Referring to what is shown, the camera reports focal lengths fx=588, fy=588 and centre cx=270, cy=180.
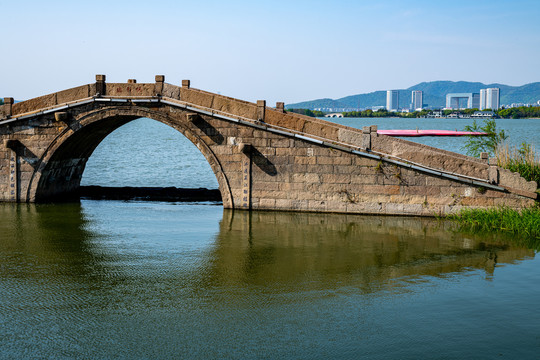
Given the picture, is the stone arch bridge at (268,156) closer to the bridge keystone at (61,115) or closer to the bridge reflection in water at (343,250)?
the bridge keystone at (61,115)

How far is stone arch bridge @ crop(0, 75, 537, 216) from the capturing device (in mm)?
16734

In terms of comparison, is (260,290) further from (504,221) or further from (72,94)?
(72,94)

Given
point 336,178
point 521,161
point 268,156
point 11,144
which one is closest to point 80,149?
point 11,144

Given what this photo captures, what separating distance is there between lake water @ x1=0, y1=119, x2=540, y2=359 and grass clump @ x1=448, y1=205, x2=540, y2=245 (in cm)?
53

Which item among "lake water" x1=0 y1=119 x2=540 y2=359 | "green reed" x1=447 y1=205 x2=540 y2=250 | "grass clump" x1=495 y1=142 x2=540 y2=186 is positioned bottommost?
"lake water" x1=0 y1=119 x2=540 y2=359

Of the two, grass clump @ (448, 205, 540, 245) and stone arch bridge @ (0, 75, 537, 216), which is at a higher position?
stone arch bridge @ (0, 75, 537, 216)

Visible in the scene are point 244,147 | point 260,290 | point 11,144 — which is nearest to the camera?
point 260,290

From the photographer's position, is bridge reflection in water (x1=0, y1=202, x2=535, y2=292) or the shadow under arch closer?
bridge reflection in water (x1=0, y1=202, x2=535, y2=292)

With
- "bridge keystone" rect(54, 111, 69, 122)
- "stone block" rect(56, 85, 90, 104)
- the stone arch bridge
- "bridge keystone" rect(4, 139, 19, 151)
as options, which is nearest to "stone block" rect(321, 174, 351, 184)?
the stone arch bridge

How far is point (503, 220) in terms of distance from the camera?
16.0 metres

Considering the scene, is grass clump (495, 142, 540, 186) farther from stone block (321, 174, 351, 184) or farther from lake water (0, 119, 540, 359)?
stone block (321, 174, 351, 184)

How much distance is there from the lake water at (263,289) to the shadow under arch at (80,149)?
2.07 m

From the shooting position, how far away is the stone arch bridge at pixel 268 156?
16.7 metres

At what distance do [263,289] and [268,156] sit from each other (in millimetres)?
7650
